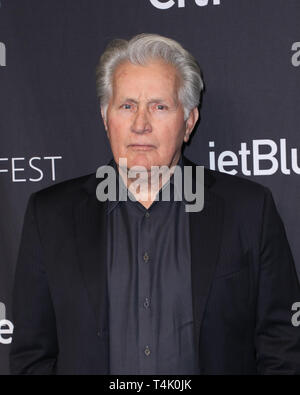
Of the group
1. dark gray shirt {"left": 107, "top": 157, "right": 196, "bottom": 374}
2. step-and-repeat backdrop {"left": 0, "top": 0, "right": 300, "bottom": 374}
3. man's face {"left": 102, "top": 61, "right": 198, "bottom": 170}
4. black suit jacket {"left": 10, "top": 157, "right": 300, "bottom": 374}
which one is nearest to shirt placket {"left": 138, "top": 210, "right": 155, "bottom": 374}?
dark gray shirt {"left": 107, "top": 157, "right": 196, "bottom": 374}

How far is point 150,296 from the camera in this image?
5.05 ft

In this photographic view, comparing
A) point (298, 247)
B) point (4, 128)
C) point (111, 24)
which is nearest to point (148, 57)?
Answer: point (111, 24)

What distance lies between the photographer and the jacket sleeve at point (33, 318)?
1.66 metres

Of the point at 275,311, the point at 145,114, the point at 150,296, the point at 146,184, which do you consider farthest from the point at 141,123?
the point at 275,311

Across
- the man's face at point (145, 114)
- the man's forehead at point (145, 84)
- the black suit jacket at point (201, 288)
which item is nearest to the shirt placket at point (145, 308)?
the black suit jacket at point (201, 288)

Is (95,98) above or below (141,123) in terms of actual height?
above

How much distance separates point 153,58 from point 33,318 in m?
0.93

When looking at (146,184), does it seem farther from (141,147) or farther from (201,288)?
(201,288)

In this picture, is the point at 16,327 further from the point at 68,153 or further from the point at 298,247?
the point at 298,247

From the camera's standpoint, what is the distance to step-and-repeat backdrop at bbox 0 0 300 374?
1894 mm

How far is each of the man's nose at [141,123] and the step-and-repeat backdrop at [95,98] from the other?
42cm

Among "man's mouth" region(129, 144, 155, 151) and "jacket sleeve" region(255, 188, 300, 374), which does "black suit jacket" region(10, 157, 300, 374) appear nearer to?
"jacket sleeve" region(255, 188, 300, 374)

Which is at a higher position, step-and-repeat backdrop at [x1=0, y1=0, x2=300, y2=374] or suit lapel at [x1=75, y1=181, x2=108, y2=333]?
step-and-repeat backdrop at [x1=0, y1=0, x2=300, y2=374]

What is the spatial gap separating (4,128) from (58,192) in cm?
48
